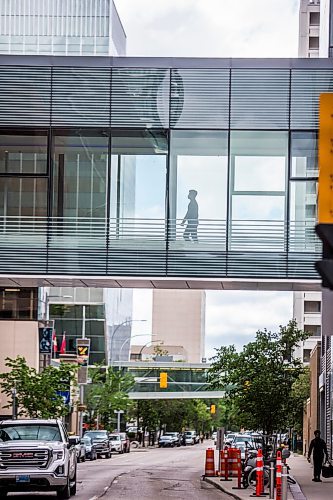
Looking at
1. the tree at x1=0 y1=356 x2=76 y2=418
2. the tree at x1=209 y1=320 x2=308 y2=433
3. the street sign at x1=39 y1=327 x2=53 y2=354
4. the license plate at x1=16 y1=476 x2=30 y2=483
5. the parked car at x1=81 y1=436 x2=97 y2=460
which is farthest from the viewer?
the street sign at x1=39 y1=327 x2=53 y2=354

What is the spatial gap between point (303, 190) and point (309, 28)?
120383 millimetres

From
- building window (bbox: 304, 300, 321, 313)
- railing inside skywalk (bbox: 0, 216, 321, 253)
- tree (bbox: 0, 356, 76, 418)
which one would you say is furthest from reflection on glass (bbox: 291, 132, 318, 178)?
building window (bbox: 304, 300, 321, 313)

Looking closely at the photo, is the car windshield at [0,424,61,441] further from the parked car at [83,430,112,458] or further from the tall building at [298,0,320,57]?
the tall building at [298,0,320,57]

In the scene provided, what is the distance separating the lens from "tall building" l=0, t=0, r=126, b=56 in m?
122

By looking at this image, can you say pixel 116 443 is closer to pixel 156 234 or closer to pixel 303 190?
pixel 156 234

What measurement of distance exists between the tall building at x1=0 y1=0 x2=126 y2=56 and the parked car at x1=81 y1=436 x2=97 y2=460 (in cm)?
6354

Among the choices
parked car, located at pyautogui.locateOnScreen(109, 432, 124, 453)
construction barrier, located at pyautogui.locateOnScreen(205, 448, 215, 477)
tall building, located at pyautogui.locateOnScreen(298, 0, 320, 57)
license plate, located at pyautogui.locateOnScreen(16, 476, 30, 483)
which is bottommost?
parked car, located at pyautogui.locateOnScreen(109, 432, 124, 453)

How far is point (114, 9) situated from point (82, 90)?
317 feet

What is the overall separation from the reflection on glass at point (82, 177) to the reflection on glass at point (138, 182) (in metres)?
0.30

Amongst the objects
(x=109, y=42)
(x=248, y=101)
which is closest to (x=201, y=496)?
(x=248, y=101)

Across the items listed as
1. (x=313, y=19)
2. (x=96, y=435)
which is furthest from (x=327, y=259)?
(x=313, y=19)

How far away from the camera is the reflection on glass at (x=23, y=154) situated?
99.5 feet

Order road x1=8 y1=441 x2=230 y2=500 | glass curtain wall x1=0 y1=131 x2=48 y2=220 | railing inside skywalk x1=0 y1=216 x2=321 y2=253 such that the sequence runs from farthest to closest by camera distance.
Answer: glass curtain wall x1=0 y1=131 x2=48 y2=220 < railing inside skywalk x1=0 y1=216 x2=321 y2=253 < road x1=8 y1=441 x2=230 y2=500

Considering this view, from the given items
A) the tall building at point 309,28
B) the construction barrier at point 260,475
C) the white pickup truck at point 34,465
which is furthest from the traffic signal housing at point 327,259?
the tall building at point 309,28
